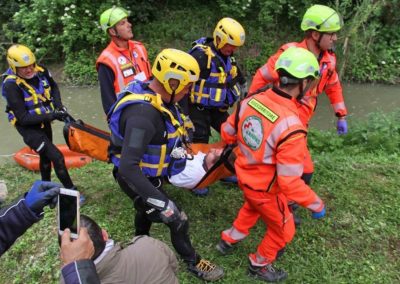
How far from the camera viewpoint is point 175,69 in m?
2.83

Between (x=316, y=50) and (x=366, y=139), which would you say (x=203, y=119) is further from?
(x=366, y=139)

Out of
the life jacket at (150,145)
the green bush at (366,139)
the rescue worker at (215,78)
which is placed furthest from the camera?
the green bush at (366,139)

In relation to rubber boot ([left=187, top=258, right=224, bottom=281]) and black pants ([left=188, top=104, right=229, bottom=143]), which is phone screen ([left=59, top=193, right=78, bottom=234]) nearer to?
rubber boot ([left=187, top=258, right=224, bottom=281])

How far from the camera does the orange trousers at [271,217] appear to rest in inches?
122

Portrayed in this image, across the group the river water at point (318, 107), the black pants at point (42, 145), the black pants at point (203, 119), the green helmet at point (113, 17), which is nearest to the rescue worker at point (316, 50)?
the black pants at point (203, 119)

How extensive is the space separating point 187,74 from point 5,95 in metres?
2.55

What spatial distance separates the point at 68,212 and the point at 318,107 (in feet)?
26.6

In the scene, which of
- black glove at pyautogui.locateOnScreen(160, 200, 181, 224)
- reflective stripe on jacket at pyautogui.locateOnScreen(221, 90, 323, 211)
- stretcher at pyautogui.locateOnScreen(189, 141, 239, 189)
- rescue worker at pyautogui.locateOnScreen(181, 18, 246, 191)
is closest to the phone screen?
black glove at pyautogui.locateOnScreen(160, 200, 181, 224)

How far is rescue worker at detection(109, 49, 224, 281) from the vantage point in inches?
107

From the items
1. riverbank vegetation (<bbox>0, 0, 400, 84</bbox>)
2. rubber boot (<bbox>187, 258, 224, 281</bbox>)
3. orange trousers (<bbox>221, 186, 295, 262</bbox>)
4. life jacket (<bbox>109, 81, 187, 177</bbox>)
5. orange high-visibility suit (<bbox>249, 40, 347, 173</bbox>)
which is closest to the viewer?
life jacket (<bbox>109, 81, 187, 177</bbox>)

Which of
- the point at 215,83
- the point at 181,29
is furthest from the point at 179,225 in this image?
the point at 181,29

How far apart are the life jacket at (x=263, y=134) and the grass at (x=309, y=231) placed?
1019 mm

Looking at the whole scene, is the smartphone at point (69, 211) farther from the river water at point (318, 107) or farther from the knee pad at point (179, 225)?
the river water at point (318, 107)

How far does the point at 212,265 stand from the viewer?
11.4 feet
